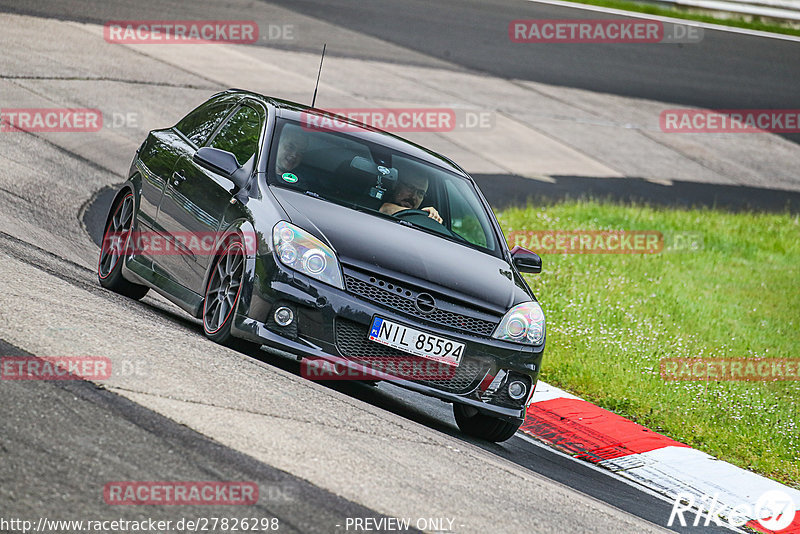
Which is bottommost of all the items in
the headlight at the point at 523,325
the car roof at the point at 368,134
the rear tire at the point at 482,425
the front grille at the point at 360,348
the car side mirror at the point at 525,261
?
the rear tire at the point at 482,425

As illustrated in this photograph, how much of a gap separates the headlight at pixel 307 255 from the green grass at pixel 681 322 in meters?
3.44

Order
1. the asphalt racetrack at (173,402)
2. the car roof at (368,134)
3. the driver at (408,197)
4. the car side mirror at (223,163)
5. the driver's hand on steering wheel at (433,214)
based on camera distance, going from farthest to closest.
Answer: the car roof at (368,134)
the driver's hand on steering wheel at (433,214)
the driver at (408,197)
the car side mirror at (223,163)
the asphalt racetrack at (173,402)

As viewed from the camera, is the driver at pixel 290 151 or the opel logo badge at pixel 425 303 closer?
the opel logo badge at pixel 425 303

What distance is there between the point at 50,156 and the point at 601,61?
54.2 feet

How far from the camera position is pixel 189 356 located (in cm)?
629

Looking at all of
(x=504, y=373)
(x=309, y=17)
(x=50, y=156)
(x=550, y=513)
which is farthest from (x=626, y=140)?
(x=550, y=513)

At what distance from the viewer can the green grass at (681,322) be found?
905 centimetres

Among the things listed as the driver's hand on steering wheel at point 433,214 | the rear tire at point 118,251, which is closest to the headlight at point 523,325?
the driver's hand on steering wheel at point 433,214

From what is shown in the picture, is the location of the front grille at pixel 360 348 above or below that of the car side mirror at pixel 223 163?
below

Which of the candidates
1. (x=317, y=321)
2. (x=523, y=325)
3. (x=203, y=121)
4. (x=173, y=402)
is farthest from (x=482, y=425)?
(x=203, y=121)

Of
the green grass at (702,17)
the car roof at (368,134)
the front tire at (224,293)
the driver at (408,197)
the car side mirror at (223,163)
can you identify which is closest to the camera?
the front tire at (224,293)

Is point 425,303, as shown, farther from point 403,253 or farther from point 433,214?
point 433,214

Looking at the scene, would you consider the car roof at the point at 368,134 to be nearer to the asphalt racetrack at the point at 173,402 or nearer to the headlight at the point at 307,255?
the headlight at the point at 307,255

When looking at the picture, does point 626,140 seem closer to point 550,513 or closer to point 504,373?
point 504,373
